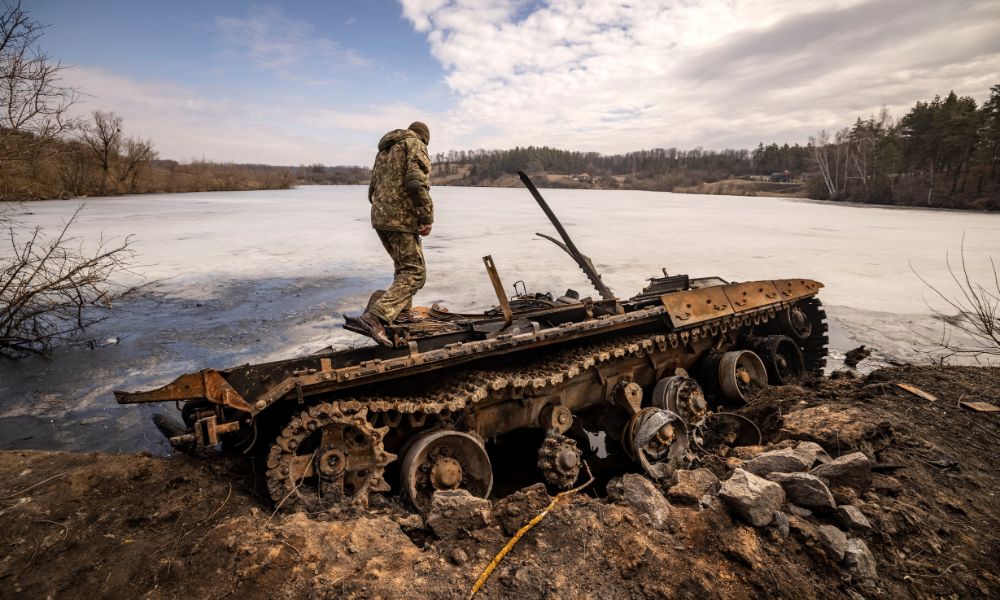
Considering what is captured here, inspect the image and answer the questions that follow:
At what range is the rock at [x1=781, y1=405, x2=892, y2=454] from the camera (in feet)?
13.8

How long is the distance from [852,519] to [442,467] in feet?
8.68

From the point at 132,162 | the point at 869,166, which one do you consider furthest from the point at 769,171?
the point at 132,162

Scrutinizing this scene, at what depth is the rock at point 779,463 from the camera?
138 inches

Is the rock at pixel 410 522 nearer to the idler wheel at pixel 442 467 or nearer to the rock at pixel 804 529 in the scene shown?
the idler wheel at pixel 442 467

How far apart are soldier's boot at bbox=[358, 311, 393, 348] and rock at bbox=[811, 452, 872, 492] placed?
11.0 ft

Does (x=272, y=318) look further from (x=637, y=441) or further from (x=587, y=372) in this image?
(x=637, y=441)

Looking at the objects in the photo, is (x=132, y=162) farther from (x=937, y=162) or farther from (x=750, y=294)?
(x=937, y=162)

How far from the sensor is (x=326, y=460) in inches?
131

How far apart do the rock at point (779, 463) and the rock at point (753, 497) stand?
0.45m

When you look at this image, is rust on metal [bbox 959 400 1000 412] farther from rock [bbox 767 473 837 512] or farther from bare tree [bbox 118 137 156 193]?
bare tree [bbox 118 137 156 193]

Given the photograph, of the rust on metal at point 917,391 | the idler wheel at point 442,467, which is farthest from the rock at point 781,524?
the rust on metal at point 917,391

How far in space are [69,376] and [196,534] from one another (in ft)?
15.8

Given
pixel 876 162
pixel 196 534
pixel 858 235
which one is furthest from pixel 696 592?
pixel 876 162

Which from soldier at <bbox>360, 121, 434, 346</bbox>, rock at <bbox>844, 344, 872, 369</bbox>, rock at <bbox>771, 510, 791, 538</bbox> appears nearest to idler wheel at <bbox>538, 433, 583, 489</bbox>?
rock at <bbox>771, 510, 791, 538</bbox>
